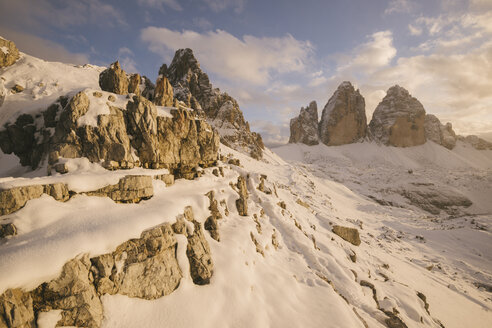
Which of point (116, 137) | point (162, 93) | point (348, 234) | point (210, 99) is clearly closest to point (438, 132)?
point (210, 99)

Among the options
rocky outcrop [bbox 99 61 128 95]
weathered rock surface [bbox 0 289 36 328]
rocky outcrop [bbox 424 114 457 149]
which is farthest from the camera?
rocky outcrop [bbox 424 114 457 149]

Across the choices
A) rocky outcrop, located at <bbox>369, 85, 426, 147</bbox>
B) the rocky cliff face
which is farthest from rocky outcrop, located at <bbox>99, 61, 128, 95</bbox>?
rocky outcrop, located at <bbox>369, 85, 426, 147</bbox>

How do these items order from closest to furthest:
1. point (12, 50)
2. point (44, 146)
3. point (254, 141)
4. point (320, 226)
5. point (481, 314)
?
point (44, 146), point (481, 314), point (320, 226), point (12, 50), point (254, 141)

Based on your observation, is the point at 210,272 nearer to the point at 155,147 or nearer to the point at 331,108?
the point at 155,147

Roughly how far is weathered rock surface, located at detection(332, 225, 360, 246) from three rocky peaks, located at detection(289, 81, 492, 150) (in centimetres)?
8273

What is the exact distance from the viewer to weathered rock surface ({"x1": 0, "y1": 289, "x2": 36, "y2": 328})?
3.06 metres

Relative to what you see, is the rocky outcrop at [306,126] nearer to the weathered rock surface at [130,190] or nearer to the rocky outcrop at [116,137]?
the rocky outcrop at [116,137]

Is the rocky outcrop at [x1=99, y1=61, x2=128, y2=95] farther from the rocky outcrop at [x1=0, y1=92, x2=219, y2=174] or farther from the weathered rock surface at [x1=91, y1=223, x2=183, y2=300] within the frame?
the weathered rock surface at [x1=91, y1=223, x2=183, y2=300]

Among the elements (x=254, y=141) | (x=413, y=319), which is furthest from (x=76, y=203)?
(x=254, y=141)

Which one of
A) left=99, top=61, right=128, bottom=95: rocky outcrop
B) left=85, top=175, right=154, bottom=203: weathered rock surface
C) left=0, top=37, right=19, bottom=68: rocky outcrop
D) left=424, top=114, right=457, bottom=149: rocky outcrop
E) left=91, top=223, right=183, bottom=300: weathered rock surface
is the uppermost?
left=424, top=114, right=457, bottom=149: rocky outcrop

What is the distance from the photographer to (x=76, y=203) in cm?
555

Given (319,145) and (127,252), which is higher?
(319,145)

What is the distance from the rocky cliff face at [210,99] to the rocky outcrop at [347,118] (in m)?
55.4

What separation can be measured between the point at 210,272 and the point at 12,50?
30466 millimetres
